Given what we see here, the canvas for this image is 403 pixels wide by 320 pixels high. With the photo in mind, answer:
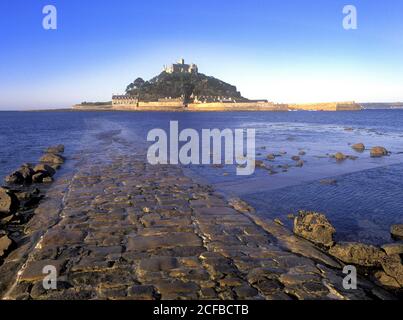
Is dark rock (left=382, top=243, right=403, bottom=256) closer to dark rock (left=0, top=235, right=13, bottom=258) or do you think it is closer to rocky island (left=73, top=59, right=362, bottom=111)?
dark rock (left=0, top=235, right=13, bottom=258)

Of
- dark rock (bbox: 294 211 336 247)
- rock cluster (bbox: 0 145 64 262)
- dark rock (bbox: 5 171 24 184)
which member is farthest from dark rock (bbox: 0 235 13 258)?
dark rock (bbox: 5 171 24 184)

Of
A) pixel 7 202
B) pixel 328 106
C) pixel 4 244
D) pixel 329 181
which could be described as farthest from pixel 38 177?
pixel 328 106

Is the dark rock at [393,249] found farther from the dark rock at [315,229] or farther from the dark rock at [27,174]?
the dark rock at [27,174]

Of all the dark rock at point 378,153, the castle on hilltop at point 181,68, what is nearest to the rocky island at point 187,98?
the castle on hilltop at point 181,68

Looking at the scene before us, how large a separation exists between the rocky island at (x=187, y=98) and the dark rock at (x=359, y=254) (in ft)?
486

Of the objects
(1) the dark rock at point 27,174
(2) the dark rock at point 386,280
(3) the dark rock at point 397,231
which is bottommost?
(2) the dark rock at point 386,280

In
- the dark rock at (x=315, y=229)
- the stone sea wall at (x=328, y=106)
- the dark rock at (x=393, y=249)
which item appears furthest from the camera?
the stone sea wall at (x=328, y=106)

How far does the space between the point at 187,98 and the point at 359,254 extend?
523 ft

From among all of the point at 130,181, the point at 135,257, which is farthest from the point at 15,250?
the point at 130,181

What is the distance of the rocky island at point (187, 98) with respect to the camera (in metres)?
156

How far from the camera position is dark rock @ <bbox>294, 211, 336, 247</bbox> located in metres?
6.81

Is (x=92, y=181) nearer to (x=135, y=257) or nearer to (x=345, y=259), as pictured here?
(x=135, y=257)

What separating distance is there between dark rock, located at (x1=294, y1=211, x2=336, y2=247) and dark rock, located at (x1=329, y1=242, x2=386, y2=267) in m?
0.43

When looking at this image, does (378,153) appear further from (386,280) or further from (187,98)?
(187,98)
